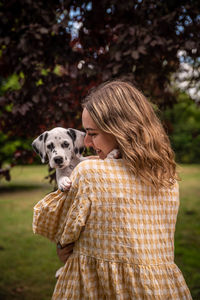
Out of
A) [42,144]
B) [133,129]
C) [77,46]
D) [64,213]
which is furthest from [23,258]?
[133,129]

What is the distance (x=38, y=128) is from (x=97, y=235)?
1675 mm

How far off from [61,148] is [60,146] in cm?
1

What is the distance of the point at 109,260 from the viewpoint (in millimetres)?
1656

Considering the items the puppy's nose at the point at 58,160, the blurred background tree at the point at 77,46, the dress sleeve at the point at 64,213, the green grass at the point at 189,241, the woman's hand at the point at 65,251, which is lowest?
the green grass at the point at 189,241

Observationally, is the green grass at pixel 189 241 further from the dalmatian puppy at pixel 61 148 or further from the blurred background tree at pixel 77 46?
the blurred background tree at pixel 77 46

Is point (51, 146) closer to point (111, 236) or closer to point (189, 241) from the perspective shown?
point (111, 236)

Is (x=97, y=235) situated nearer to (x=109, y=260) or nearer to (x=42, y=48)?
(x=109, y=260)

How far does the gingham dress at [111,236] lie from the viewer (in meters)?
1.65

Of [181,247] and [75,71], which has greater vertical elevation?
[75,71]

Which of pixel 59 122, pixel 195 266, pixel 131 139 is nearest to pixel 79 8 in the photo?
pixel 59 122

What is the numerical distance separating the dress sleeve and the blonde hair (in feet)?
1.00

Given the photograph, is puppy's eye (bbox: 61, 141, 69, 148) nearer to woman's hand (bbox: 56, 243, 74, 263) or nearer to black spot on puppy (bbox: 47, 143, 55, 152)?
black spot on puppy (bbox: 47, 143, 55, 152)

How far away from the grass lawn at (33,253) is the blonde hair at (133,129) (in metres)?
0.26

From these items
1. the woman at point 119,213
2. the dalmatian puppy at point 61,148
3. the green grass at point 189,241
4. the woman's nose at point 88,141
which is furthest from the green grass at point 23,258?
the green grass at point 189,241
